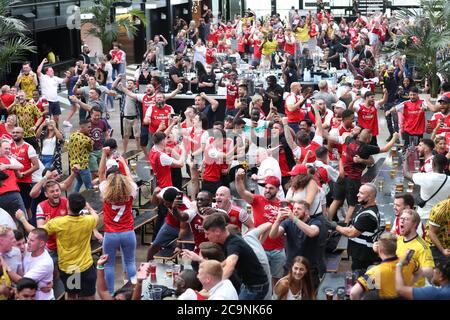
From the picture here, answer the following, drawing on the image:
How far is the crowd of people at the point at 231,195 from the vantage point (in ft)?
24.0

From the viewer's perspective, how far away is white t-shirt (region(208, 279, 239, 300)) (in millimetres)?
6562

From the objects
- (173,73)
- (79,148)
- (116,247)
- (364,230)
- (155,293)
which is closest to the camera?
(155,293)

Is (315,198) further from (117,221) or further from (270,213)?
(117,221)

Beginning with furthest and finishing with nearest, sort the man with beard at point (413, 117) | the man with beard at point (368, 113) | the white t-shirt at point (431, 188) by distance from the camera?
the man with beard at point (413, 117)
the man with beard at point (368, 113)
the white t-shirt at point (431, 188)

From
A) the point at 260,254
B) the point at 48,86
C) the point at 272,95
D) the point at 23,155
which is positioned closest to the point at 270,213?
the point at 260,254

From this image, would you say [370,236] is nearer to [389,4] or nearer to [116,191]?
[116,191]

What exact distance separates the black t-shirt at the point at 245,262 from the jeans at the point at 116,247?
7.61 feet

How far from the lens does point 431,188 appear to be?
973 cm

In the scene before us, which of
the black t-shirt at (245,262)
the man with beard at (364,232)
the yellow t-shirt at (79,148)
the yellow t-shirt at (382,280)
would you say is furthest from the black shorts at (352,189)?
the yellow t-shirt at (382,280)

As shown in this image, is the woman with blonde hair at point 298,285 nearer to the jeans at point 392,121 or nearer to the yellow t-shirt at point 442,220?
the yellow t-shirt at point 442,220

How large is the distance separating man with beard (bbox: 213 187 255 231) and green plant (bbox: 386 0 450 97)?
408 inches

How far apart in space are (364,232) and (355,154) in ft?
9.76
